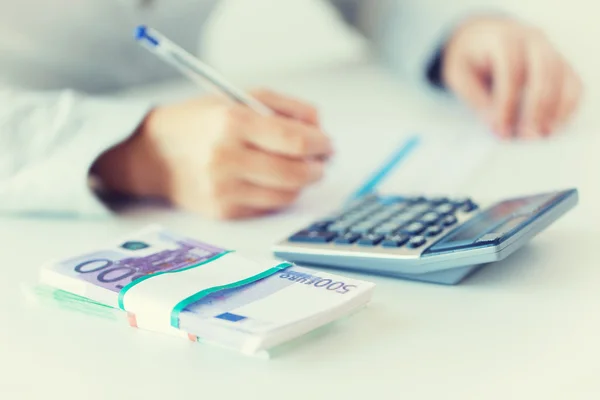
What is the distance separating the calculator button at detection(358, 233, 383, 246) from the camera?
39cm

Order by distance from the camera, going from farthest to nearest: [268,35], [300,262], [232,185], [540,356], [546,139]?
[268,35]
[546,139]
[232,185]
[300,262]
[540,356]

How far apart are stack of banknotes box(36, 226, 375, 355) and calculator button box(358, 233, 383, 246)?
47 millimetres

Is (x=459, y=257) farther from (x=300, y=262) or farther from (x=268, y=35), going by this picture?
(x=268, y=35)

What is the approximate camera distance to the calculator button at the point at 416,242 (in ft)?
1.22

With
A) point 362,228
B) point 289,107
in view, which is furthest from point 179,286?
point 289,107

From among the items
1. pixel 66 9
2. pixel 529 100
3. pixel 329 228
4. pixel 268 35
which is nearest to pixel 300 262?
pixel 329 228

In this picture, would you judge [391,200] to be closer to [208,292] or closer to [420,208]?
[420,208]

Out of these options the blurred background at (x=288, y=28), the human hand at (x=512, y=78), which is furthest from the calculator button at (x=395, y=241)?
the blurred background at (x=288, y=28)

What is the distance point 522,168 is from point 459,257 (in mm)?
245

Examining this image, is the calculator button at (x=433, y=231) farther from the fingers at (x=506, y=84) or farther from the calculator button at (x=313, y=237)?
the fingers at (x=506, y=84)

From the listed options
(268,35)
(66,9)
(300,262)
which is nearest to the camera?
(300,262)

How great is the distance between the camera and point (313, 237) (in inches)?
16.1

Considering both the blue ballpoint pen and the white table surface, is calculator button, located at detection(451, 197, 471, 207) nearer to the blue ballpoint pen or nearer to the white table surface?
the white table surface

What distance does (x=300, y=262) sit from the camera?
410 mm
